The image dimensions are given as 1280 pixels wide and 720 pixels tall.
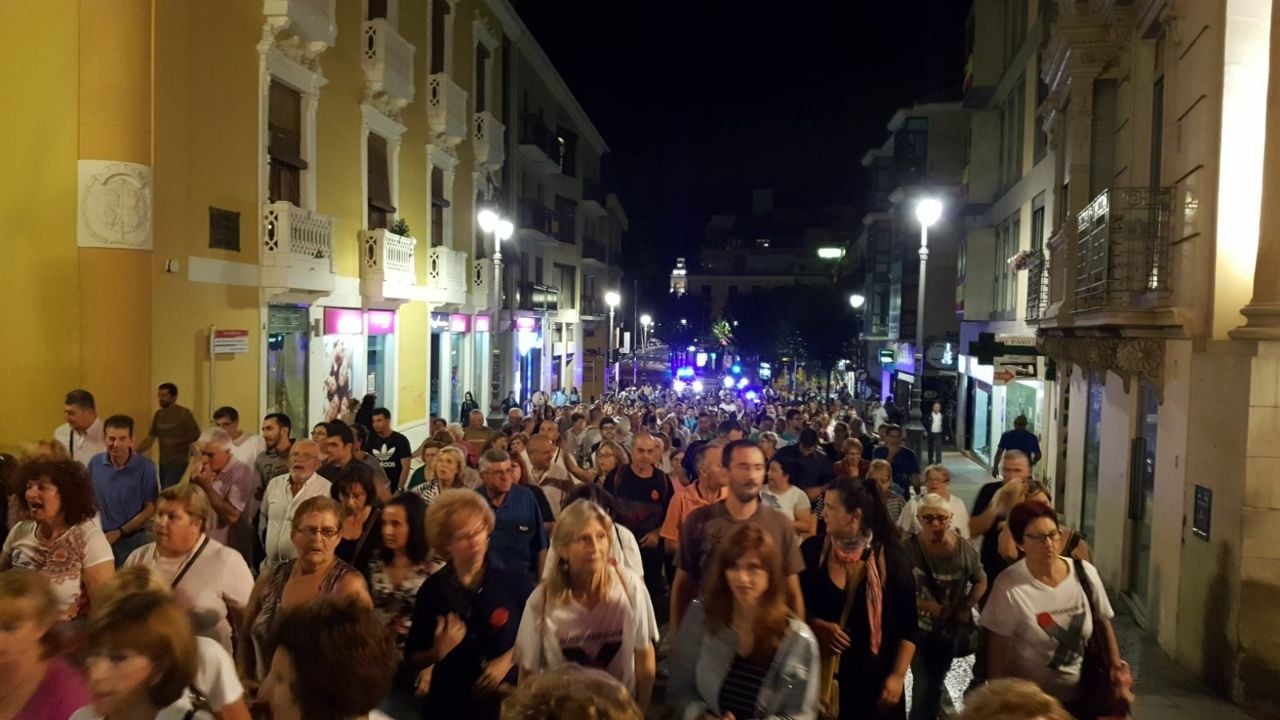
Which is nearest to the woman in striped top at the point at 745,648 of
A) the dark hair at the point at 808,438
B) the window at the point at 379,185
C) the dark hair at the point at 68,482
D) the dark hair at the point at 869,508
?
the dark hair at the point at 869,508

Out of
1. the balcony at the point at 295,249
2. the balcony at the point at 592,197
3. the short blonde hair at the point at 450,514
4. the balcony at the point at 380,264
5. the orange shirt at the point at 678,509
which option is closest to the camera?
the short blonde hair at the point at 450,514

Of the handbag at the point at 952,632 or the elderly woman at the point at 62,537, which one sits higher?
the elderly woman at the point at 62,537

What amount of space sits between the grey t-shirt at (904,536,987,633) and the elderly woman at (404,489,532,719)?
245 centimetres

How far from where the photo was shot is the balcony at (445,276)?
933 inches

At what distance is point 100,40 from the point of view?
12242 mm

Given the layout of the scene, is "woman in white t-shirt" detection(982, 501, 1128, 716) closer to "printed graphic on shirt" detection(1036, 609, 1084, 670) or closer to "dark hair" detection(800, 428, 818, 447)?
"printed graphic on shirt" detection(1036, 609, 1084, 670)

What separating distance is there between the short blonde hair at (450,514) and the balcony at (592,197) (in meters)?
41.6

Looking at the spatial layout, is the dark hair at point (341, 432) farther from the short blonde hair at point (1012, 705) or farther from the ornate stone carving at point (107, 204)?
the short blonde hair at point (1012, 705)

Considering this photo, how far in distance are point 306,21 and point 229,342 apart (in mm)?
5284

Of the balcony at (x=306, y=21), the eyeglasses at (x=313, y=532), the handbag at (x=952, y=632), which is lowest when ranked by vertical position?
the handbag at (x=952, y=632)

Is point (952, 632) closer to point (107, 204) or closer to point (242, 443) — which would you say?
point (242, 443)

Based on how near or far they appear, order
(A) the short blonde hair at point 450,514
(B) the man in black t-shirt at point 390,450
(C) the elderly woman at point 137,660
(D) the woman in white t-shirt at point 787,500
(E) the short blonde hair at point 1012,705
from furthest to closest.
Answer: (B) the man in black t-shirt at point 390,450 → (D) the woman in white t-shirt at point 787,500 → (A) the short blonde hair at point 450,514 → (C) the elderly woman at point 137,660 → (E) the short blonde hair at point 1012,705

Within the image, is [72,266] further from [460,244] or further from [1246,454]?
[460,244]

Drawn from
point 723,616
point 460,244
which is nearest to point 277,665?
point 723,616
